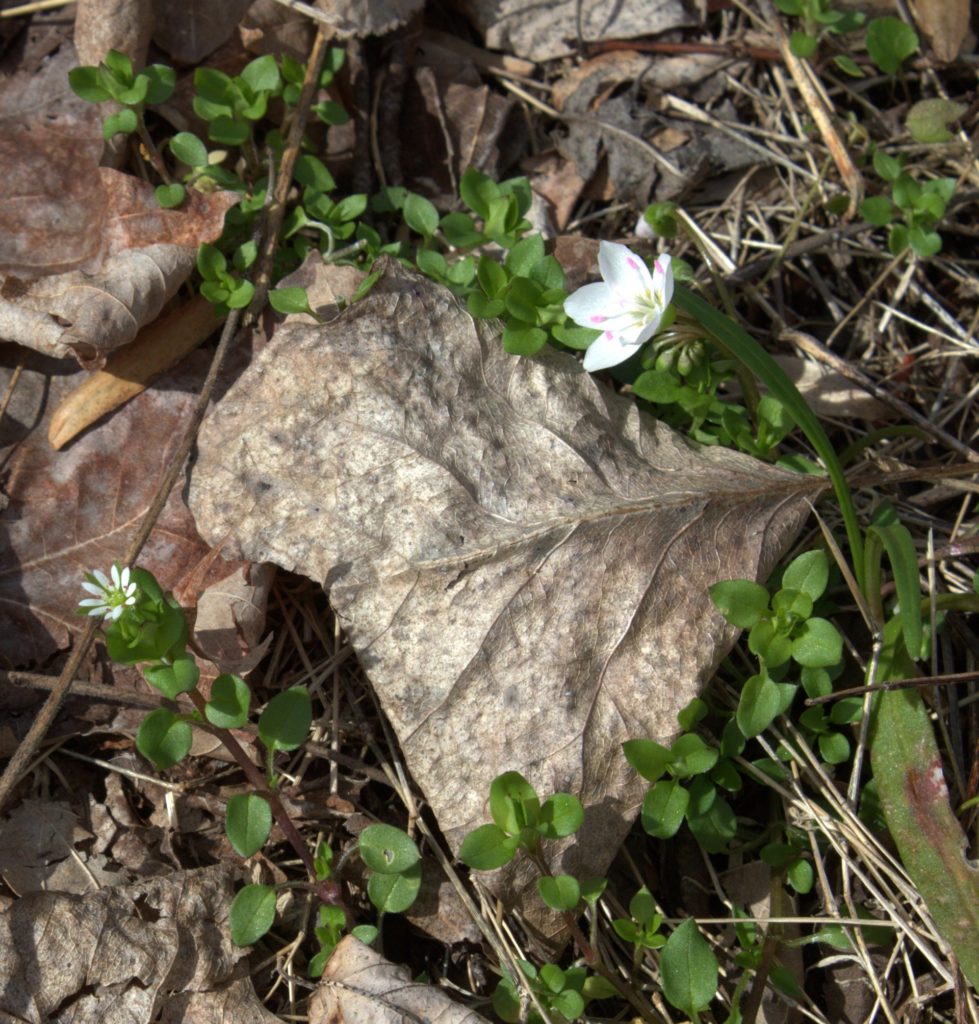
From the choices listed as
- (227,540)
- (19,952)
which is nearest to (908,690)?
(227,540)

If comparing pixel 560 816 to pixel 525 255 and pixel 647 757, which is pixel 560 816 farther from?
pixel 525 255

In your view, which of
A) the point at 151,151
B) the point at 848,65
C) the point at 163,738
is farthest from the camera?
the point at 848,65

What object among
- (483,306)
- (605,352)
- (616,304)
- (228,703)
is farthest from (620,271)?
(228,703)

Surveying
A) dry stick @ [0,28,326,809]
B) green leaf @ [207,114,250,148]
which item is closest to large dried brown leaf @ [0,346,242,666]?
dry stick @ [0,28,326,809]

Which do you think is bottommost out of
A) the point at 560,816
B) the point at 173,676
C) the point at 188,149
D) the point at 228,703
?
the point at 560,816

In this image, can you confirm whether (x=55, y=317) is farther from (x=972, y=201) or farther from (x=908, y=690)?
(x=972, y=201)

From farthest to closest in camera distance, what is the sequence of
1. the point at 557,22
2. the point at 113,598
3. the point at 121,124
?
the point at 557,22, the point at 121,124, the point at 113,598
